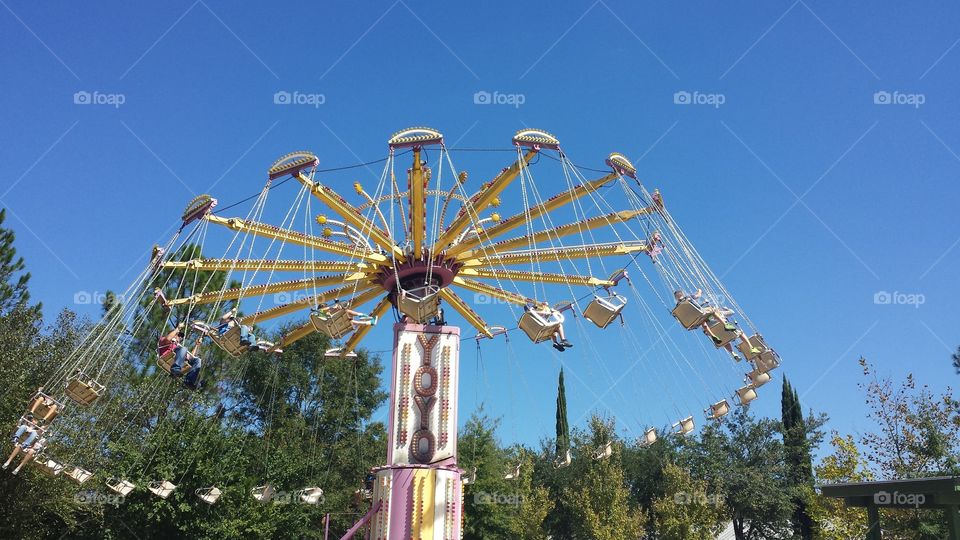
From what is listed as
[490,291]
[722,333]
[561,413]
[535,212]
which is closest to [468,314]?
[490,291]

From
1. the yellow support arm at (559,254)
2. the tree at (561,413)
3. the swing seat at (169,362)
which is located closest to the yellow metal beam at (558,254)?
the yellow support arm at (559,254)

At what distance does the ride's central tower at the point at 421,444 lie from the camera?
16.5 m

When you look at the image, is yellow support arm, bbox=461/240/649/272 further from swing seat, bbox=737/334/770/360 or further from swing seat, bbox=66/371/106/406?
swing seat, bbox=66/371/106/406

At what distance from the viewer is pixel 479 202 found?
59.8ft

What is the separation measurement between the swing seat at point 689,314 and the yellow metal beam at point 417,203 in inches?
251

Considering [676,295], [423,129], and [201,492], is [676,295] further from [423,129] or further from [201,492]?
[201,492]

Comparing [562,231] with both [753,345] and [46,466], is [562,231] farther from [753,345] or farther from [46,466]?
[46,466]

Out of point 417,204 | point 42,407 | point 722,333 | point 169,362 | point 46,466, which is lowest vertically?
point 46,466

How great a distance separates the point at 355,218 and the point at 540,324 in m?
5.65

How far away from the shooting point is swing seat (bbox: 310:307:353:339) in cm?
1611

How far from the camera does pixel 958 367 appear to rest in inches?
997

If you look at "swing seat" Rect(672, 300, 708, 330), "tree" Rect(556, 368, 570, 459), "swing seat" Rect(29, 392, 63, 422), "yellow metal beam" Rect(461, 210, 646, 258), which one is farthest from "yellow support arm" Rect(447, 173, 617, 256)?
"tree" Rect(556, 368, 570, 459)

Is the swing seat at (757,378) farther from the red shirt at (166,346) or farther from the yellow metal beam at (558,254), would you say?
the red shirt at (166,346)

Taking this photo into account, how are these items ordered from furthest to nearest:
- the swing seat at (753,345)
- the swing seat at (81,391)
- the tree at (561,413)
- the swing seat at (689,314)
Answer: the tree at (561,413) < the swing seat at (753,345) < the swing seat at (689,314) < the swing seat at (81,391)
